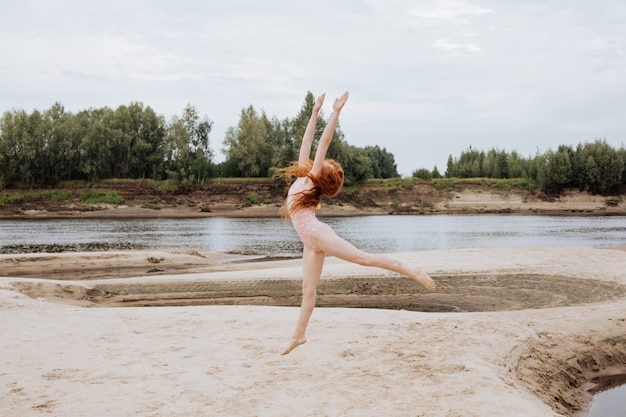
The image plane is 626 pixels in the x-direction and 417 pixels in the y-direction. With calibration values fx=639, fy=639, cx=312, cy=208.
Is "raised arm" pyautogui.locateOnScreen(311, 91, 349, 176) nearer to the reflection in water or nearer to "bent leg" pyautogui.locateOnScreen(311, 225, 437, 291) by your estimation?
"bent leg" pyautogui.locateOnScreen(311, 225, 437, 291)

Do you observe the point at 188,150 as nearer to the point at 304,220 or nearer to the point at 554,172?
the point at 554,172

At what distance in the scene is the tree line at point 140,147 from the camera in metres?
92.8

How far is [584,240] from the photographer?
125 ft

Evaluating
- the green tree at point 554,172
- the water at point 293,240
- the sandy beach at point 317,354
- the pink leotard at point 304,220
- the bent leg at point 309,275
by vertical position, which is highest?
the green tree at point 554,172

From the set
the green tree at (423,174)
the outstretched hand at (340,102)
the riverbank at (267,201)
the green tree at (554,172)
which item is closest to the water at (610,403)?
the outstretched hand at (340,102)

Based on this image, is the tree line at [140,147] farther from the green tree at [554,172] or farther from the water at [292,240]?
the water at [292,240]

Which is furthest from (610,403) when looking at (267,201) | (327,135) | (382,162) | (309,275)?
(382,162)

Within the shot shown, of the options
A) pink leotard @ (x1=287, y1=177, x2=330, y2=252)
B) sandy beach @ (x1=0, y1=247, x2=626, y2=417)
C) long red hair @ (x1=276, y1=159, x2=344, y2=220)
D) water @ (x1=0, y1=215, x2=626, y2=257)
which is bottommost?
water @ (x1=0, y1=215, x2=626, y2=257)

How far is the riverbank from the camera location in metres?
81.8

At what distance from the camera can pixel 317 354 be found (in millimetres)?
8781

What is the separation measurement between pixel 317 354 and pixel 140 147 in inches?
3651

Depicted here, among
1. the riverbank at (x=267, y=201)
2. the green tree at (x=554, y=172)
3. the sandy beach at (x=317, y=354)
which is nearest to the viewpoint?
the sandy beach at (x=317, y=354)

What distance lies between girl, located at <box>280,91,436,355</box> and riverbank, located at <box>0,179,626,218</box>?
234ft

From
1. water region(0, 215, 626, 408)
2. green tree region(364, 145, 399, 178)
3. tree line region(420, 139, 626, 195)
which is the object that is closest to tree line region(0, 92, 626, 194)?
tree line region(420, 139, 626, 195)
